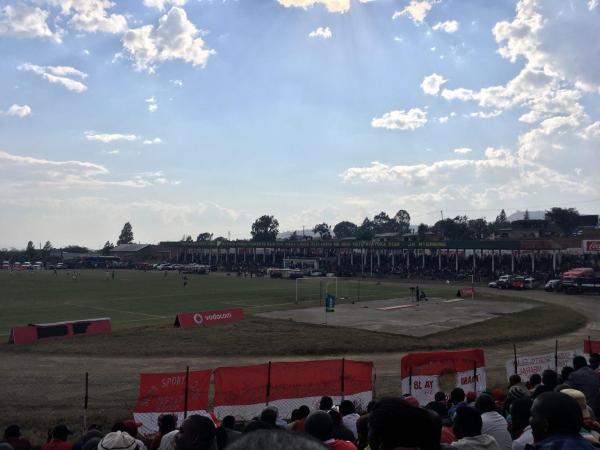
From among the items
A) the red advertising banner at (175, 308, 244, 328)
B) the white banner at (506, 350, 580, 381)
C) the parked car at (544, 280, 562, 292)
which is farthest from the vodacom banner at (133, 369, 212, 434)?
the parked car at (544, 280, 562, 292)

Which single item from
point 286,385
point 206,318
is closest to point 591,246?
point 206,318

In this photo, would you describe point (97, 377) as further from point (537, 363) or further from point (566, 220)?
point (566, 220)

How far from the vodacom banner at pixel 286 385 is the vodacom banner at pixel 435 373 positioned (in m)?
1.22

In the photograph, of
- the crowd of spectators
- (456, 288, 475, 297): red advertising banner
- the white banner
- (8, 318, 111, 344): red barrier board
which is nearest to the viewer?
the crowd of spectators

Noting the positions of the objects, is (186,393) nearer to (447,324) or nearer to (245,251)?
(447,324)

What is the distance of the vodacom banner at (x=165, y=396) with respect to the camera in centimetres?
1317

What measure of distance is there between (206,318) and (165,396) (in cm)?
2278

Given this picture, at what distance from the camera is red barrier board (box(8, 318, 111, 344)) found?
94.6ft

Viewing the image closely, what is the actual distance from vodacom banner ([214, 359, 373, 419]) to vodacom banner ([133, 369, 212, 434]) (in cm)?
58

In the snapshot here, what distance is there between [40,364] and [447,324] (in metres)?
25.4

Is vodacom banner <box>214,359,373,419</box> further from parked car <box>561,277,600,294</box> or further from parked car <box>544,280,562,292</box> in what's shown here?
parked car <box>544,280,562,292</box>

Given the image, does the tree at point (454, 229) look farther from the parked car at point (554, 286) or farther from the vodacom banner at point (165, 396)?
the vodacom banner at point (165, 396)

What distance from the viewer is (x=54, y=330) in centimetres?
3016

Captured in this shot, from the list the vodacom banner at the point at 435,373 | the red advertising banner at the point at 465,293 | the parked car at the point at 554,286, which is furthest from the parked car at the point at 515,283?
the vodacom banner at the point at 435,373
